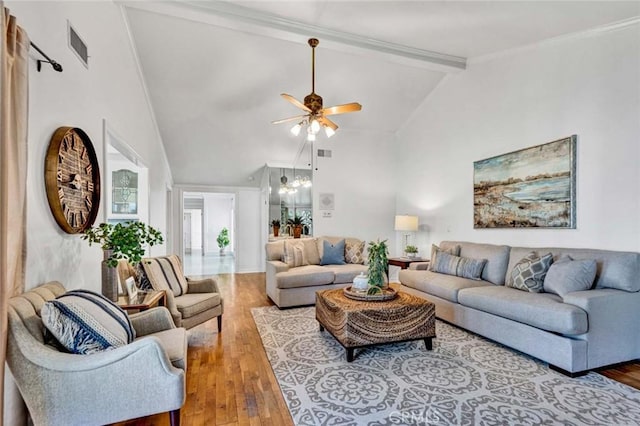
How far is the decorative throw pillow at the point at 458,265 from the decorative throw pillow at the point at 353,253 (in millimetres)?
1232

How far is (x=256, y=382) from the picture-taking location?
2.53 metres

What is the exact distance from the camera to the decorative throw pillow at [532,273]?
323 cm

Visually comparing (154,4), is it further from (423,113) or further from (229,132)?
(423,113)

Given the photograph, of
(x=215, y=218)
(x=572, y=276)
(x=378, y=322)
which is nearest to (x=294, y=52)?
(x=378, y=322)

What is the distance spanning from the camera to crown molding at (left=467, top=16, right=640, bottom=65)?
10.1 ft

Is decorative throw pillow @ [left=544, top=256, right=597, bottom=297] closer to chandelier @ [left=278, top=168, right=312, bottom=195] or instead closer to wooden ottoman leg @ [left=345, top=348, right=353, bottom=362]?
wooden ottoman leg @ [left=345, top=348, right=353, bottom=362]

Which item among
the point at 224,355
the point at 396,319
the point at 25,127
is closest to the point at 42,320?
the point at 25,127

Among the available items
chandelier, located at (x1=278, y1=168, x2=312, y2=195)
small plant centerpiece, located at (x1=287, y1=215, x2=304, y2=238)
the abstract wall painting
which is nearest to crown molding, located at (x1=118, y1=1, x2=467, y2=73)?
the abstract wall painting

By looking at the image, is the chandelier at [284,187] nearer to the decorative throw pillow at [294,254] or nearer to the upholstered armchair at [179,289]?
the decorative throw pillow at [294,254]

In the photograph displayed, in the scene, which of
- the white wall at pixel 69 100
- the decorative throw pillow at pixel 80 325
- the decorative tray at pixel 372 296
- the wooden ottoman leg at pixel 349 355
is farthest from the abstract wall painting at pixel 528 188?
the white wall at pixel 69 100

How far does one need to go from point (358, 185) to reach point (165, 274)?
4246 millimetres

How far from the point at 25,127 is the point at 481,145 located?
4.98 metres

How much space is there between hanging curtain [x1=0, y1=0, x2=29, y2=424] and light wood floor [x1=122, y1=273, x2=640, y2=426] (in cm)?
109

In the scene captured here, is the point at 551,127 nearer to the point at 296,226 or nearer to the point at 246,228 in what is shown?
the point at 296,226
